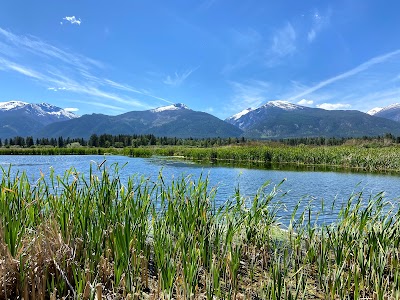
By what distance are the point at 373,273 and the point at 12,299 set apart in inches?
183

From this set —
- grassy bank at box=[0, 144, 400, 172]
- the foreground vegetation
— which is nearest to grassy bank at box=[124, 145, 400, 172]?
grassy bank at box=[0, 144, 400, 172]

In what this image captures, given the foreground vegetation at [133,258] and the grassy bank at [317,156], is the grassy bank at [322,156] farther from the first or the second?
the foreground vegetation at [133,258]

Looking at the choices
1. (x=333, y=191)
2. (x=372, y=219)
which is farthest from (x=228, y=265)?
(x=333, y=191)

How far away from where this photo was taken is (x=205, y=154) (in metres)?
61.1

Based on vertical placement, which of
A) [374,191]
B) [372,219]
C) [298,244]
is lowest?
[374,191]

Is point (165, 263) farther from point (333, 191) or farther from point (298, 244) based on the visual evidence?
point (333, 191)

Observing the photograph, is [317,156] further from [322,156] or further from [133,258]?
[133,258]

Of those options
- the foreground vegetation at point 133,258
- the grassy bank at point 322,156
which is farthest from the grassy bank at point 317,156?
the foreground vegetation at point 133,258

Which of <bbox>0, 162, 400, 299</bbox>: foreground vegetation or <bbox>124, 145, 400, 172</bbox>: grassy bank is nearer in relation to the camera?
<bbox>0, 162, 400, 299</bbox>: foreground vegetation

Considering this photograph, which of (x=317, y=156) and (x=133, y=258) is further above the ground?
(x=133, y=258)

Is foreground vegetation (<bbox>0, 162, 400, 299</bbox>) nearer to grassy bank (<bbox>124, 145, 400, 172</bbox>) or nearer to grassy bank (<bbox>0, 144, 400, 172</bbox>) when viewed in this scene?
grassy bank (<bbox>0, 144, 400, 172</bbox>)

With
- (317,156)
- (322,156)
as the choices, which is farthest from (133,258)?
(317,156)

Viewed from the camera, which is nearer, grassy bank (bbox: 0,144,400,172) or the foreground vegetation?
the foreground vegetation

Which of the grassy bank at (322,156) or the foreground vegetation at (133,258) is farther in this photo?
the grassy bank at (322,156)
